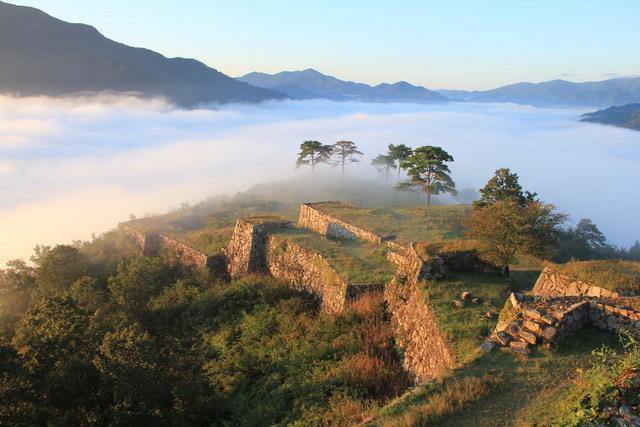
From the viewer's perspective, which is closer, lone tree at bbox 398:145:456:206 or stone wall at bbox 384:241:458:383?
stone wall at bbox 384:241:458:383

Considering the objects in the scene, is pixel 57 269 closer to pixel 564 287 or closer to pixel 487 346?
pixel 487 346

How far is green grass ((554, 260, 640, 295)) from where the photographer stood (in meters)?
10.7

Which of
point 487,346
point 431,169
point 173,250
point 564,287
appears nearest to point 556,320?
point 487,346

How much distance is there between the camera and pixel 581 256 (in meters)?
30.2

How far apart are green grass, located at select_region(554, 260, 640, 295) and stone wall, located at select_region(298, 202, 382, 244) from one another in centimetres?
975

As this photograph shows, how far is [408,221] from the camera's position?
25.1 m

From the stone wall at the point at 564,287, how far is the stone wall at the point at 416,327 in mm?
3182

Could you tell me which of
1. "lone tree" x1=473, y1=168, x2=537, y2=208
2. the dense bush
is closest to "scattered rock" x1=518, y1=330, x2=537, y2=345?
the dense bush

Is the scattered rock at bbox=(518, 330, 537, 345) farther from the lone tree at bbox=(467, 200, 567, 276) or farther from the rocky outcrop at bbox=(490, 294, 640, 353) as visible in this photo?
the lone tree at bbox=(467, 200, 567, 276)

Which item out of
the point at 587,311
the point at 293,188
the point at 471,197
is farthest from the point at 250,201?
the point at 471,197

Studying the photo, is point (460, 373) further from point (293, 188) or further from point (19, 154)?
point (19, 154)

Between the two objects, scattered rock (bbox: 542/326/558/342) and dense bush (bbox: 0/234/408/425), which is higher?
scattered rock (bbox: 542/326/558/342)

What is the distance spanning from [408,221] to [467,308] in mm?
13549

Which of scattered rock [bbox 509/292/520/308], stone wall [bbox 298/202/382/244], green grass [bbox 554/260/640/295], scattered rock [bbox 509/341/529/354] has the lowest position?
stone wall [bbox 298/202/382/244]
